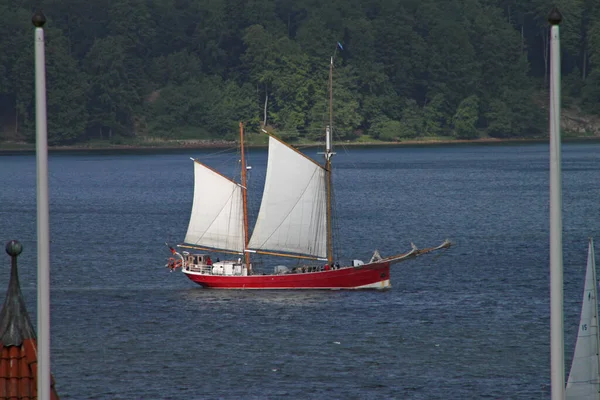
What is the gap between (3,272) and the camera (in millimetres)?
90625

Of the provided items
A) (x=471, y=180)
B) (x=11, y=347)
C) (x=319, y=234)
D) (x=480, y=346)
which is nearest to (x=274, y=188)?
(x=319, y=234)

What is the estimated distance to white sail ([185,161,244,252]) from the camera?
78.2 metres

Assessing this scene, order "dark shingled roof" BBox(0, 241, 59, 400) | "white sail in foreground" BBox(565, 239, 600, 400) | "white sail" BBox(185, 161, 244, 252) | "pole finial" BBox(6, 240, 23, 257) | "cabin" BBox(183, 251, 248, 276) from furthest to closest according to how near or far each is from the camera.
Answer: "cabin" BBox(183, 251, 248, 276), "white sail" BBox(185, 161, 244, 252), "white sail in foreground" BBox(565, 239, 600, 400), "dark shingled roof" BBox(0, 241, 59, 400), "pole finial" BBox(6, 240, 23, 257)

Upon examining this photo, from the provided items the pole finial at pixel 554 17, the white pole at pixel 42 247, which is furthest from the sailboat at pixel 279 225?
the pole finial at pixel 554 17

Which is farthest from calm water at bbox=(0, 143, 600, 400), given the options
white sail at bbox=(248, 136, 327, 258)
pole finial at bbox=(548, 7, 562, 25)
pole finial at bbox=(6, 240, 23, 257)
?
pole finial at bbox=(548, 7, 562, 25)

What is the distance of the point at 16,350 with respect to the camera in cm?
2511

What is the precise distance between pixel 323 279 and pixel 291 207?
15.1ft

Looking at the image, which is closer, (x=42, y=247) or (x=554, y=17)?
(x=554, y=17)

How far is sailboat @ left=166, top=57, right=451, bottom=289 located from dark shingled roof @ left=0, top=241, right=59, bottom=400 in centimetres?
5239

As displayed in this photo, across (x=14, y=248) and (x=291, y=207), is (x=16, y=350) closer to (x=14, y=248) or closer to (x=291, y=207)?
(x=14, y=248)

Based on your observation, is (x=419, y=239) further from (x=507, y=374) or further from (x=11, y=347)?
(x=11, y=347)

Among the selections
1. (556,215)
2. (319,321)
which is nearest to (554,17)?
(556,215)

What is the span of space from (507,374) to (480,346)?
579cm

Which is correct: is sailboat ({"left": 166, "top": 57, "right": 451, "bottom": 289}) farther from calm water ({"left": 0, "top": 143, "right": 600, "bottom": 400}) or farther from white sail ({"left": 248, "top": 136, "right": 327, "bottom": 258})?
calm water ({"left": 0, "top": 143, "right": 600, "bottom": 400})
